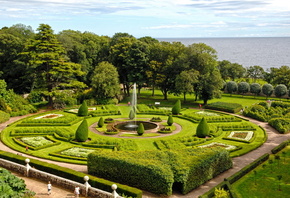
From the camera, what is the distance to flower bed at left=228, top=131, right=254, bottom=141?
3949 cm

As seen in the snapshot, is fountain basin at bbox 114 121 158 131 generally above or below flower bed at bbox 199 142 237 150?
above

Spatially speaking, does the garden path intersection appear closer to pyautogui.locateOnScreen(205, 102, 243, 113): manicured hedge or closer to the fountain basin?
pyautogui.locateOnScreen(205, 102, 243, 113): manicured hedge

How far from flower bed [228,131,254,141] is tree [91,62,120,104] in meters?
26.8

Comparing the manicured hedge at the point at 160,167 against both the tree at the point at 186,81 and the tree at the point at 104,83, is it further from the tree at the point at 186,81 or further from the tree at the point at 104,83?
the tree at the point at 104,83

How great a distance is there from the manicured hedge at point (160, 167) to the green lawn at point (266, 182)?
2835mm

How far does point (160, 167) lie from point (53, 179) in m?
9.34

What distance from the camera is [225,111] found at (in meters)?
55.6

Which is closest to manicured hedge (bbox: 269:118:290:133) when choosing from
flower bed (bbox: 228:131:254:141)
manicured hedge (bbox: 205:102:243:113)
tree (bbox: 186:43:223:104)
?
flower bed (bbox: 228:131:254:141)

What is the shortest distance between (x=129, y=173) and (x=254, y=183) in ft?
36.7

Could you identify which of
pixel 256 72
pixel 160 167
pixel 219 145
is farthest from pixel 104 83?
pixel 256 72

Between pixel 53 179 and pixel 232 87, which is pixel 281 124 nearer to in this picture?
pixel 232 87

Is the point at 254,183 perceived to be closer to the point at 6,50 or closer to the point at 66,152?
the point at 66,152

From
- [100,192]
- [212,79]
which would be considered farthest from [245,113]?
[100,192]

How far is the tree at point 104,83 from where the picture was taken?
5875 centimetres
